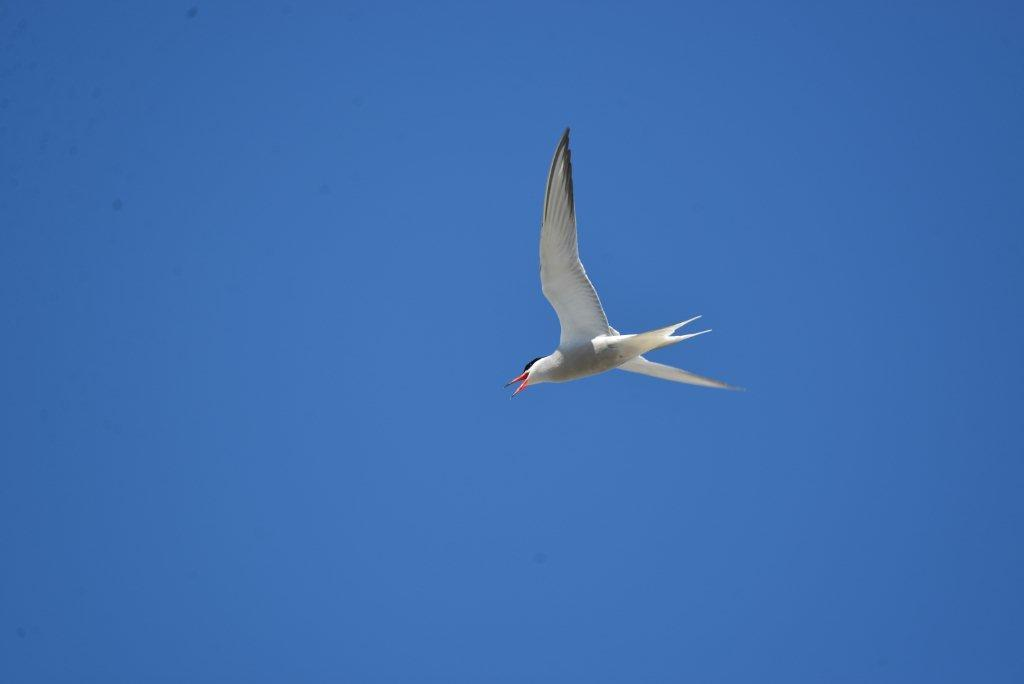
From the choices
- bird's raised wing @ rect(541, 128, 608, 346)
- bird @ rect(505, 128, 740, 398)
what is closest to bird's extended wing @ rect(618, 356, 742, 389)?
bird @ rect(505, 128, 740, 398)

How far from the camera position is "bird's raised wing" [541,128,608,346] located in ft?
26.6

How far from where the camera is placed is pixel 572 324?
9.01m

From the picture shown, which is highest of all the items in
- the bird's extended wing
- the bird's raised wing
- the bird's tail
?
the bird's raised wing

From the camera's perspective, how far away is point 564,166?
8.03 m

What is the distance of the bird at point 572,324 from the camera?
8.17 metres

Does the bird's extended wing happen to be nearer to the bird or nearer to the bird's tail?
the bird

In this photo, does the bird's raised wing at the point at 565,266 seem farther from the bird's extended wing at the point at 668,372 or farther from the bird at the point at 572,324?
the bird's extended wing at the point at 668,372

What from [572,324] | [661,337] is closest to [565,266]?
[572,324]

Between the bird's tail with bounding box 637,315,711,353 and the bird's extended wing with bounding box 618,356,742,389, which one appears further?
the bird's extended wing with bounding box 618,356,742,389

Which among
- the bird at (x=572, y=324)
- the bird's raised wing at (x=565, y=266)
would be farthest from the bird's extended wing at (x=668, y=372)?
the bird's raised wing at (x=565, y=266)

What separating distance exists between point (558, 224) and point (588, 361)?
128 cm

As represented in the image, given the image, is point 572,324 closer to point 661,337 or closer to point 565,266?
point 565,266

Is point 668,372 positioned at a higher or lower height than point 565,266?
lower

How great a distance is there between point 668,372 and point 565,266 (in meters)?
1.57
